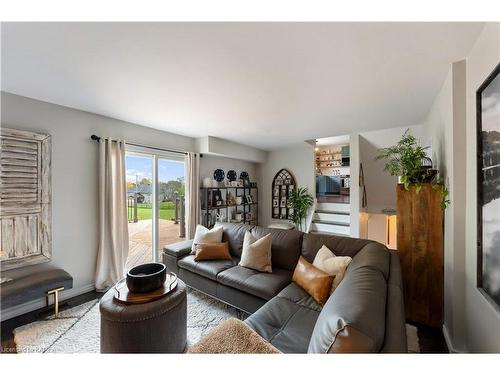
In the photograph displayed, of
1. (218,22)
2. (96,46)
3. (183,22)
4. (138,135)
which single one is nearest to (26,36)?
(96,46)

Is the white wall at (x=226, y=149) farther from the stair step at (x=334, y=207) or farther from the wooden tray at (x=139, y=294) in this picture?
the wooden tray at (x=139, y=294)

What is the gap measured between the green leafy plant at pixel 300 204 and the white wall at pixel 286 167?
0.16 m

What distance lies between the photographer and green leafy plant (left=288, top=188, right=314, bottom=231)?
16.0 feet

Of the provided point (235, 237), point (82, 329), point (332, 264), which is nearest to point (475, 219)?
point (332, 264)

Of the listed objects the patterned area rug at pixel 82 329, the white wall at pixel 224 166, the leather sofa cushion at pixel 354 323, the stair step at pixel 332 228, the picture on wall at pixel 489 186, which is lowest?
the patterned area rug at pixel 82 329

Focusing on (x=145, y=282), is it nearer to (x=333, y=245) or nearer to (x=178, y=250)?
(x=178, y=250)

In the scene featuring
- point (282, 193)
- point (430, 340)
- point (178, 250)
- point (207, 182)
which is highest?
point (207, 182)

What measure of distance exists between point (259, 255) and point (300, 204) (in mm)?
2782

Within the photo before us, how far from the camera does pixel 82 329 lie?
6.39 ft

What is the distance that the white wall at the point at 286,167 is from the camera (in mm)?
4977

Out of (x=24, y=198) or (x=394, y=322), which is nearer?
(x=394, y=322)

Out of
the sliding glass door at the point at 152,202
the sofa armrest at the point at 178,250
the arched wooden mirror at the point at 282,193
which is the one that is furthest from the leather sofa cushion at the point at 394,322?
the arched wooden mirror at the point at 282,193
